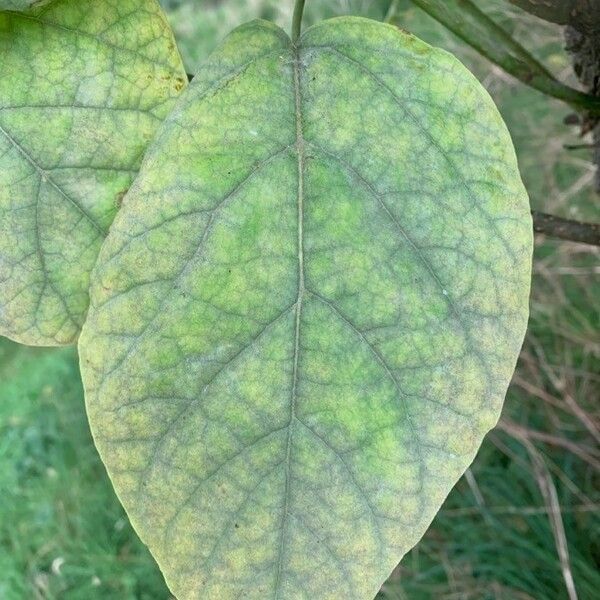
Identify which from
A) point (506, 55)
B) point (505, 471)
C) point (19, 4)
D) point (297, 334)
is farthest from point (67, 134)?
point (505, 471)

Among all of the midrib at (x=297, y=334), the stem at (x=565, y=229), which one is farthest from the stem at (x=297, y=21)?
the stem at (x=565, y=229)

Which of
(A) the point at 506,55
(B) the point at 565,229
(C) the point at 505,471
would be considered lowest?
(C) the point at 505,471

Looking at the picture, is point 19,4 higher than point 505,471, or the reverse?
point 19,4

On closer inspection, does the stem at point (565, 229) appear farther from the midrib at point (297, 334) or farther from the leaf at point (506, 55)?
the midrib at point (297, 334)

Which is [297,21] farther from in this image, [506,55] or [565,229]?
[565,229]

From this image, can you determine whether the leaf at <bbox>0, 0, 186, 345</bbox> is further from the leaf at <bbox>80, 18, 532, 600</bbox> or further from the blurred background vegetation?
the blurred background vegetation

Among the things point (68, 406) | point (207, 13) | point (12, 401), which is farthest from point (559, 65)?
point (207, 13)
